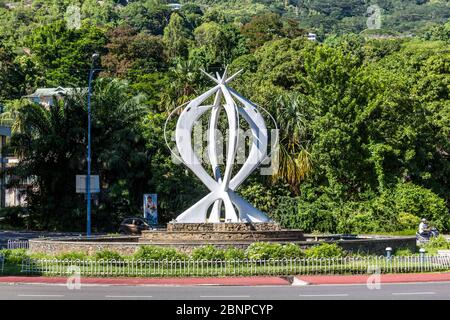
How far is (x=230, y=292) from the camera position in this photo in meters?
21.6

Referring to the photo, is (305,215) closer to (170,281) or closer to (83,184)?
(83,184)

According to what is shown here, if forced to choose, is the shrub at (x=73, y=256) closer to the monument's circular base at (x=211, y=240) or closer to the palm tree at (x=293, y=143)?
the monument's circular base at (x=211, y=240)

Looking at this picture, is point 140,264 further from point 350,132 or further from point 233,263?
point 350,132

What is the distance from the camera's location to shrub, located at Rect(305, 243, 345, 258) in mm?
28333

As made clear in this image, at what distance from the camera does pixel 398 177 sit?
53469 millimetres

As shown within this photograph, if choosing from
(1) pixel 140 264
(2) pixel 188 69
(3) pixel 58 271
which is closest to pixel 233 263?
(1) pixel 140 264

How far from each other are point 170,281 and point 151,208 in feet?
85.7

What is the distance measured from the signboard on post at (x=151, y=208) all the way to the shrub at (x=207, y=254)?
2203cm

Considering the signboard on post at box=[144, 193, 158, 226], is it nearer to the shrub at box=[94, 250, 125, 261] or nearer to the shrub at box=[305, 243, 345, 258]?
the shrub at box=[94, 250, 125, 261]

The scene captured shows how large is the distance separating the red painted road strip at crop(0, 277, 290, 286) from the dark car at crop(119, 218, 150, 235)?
23.4m

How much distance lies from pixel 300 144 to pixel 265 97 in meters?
3.82

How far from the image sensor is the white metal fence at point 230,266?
26469mm

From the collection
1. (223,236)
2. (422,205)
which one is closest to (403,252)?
(223,236)

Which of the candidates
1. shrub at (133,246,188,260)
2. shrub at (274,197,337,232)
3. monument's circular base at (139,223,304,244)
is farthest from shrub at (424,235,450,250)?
shrub at (274,197,337,232)
